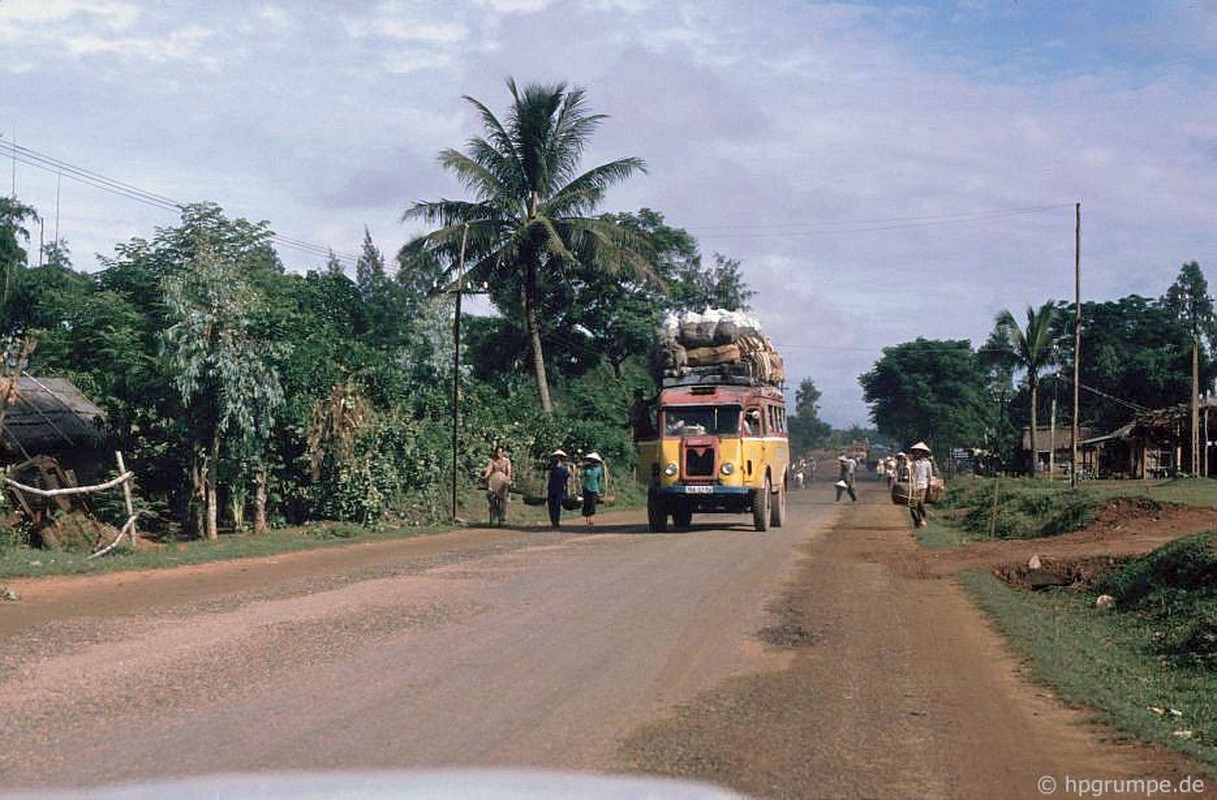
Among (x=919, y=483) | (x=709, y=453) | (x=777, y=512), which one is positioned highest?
(x=709, y=453)

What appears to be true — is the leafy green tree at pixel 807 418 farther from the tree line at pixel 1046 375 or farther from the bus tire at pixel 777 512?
the bus tire at pixel 777 512

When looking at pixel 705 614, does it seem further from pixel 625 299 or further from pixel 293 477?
pixel 625 299

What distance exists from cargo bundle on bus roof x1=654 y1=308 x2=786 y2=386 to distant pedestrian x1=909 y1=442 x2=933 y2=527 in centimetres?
374

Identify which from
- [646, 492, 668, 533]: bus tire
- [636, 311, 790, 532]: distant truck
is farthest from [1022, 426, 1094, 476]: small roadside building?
[646, 492, 668, 533]: bus tire

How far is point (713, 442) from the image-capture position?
2447cm

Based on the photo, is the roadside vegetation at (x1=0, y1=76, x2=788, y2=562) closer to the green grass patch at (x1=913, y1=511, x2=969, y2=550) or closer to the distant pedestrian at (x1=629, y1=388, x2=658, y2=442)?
the distant pedestrian at (x1=629, y1=388, x2=658, y2=442)

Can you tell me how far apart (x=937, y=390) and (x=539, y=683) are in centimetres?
7305

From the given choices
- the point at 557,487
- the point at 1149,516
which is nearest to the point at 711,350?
the point at 557,487

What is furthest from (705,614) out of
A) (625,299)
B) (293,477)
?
(625,299)

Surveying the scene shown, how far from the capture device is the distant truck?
80.5ft

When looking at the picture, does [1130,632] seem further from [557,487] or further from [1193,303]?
[1193,303]

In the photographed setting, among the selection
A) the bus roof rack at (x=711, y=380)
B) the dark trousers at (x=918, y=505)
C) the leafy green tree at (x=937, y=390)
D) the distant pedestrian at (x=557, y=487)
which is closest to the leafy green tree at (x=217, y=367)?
the distant pedestrian at (x=557, y=487)

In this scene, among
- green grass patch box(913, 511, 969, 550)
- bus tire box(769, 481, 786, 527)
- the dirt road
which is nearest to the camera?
the dirt road

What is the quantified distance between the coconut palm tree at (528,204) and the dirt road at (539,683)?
19879 millimetres
